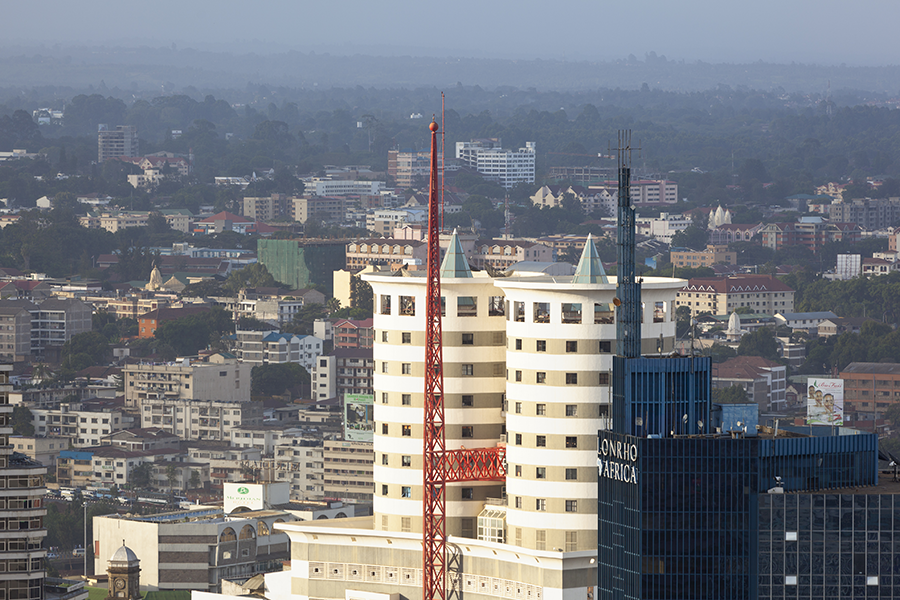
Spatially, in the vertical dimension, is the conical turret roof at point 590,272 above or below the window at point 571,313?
above

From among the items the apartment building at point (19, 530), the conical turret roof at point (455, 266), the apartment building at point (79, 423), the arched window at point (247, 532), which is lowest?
the apartment building at point (79, 423)

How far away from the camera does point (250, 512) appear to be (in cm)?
9219

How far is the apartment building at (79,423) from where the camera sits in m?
137

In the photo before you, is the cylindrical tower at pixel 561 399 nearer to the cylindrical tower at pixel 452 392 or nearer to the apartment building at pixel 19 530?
the cylindrical tower at pixel 452 392

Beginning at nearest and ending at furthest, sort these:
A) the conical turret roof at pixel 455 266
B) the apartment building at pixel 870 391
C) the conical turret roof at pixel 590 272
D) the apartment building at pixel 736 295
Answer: the conical turret roof at pixel 590 272 < the conical turret roof at pixel 455 266 < the apartment building at pixel 870 391 < the apartment building at pixel 736 295

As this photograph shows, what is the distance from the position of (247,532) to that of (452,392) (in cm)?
2407

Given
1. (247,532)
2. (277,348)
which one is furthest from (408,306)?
(277,348)

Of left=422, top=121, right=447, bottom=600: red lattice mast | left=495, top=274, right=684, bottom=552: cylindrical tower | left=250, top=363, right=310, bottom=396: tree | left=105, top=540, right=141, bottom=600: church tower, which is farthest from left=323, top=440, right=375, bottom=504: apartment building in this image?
left=495, top=274, right=684, bottom=552: cylindrical tower

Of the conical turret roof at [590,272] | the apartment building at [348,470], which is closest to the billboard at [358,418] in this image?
the apartment building at [348,470]

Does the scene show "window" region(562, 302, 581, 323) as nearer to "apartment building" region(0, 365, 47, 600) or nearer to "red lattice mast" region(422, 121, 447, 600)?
"red lattice mast" region(422, 121, 447, 600)

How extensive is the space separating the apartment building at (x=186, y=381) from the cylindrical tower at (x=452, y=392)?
246 ft

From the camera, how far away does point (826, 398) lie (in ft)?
447

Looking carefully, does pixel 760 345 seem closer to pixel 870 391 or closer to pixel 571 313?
pixel 870 391

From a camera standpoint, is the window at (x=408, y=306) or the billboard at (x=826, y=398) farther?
the billboard at (x=826, y=398)
